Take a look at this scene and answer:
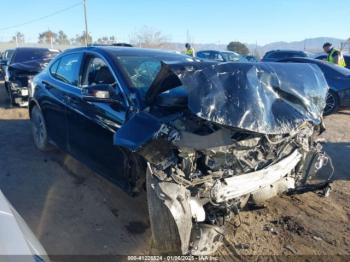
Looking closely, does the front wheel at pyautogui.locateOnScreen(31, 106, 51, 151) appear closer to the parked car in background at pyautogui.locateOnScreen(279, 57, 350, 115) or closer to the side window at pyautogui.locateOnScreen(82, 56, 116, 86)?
the side window at pyautogui.locateOnScreen(82, 56, 116, 86)

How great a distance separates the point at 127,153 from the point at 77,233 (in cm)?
95

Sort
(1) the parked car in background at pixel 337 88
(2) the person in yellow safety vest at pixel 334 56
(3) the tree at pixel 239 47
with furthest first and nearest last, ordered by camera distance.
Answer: (3) the tree at pixel 239 47, (2) the person in yellow safety vest at pixel 334 56, (1) the parked car in background at pixel 337 88

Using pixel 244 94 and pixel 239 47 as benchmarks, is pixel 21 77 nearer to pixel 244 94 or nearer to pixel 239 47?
pixel 244 94

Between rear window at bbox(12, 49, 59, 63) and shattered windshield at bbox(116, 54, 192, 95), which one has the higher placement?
shattered windshield at bbox(116, 54, 192, 95)

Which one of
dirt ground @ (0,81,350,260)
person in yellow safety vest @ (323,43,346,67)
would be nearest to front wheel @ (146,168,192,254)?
dirt ground @ (0,81,350,260)

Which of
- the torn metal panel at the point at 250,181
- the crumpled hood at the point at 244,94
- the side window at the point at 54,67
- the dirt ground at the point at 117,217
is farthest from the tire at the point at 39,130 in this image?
the torn metal panel at the point at 250,181

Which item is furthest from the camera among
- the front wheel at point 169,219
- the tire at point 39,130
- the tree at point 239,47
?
the tree at point 239,47

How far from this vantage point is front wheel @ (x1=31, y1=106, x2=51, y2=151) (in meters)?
5.72

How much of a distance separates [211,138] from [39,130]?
3855 millimetres

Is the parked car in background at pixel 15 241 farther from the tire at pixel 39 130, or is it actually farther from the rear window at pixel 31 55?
the rear window at pixel 31 55

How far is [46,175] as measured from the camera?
198 inches

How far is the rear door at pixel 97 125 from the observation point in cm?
365

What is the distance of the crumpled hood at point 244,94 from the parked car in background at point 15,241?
151 cm

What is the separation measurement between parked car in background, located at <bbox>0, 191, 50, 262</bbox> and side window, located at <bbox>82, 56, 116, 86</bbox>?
2.15m
